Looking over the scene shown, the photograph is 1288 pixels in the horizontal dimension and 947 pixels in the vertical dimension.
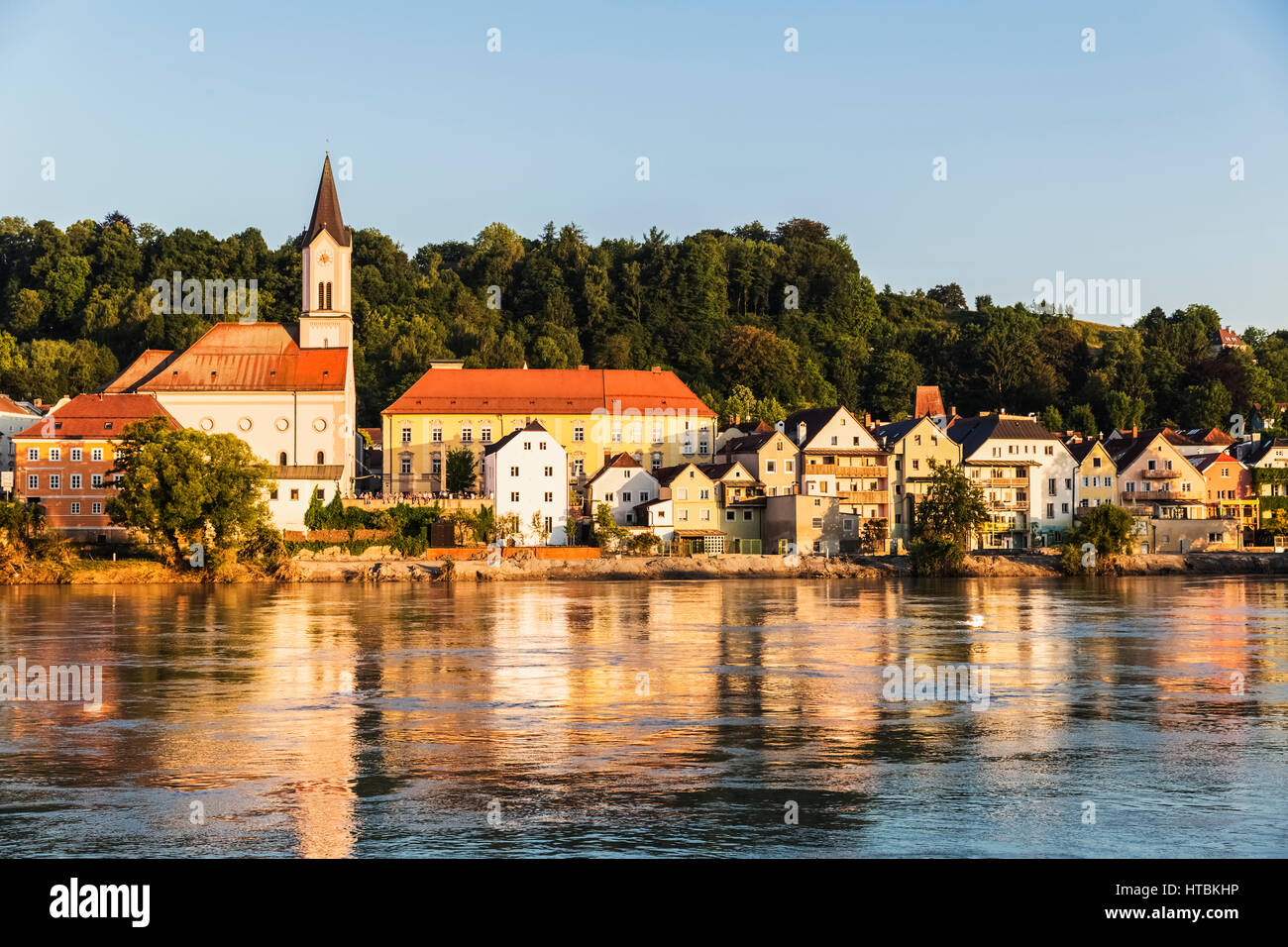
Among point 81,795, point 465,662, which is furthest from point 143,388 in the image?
point 81,795

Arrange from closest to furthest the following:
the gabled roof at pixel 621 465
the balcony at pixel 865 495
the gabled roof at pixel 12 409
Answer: the gabled roof at pixel 621 465, the balcony at pixel 865 495, the gabled roof at pixel 12 409

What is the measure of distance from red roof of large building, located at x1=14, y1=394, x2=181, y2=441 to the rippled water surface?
35.6m

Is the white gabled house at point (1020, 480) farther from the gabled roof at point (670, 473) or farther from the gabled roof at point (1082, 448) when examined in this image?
the gabled roof at point (670, 473)

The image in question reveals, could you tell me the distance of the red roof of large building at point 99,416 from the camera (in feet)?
242

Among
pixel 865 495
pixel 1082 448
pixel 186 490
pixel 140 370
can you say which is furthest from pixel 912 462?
pixel 140 370

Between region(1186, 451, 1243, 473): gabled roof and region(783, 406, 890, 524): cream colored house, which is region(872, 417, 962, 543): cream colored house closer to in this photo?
region(783, 406, 890, 524): cream colored house

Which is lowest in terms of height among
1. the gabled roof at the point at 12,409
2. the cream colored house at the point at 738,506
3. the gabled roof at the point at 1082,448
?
the cream colored house at the point at 738,506

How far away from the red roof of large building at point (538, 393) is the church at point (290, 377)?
19.6ft

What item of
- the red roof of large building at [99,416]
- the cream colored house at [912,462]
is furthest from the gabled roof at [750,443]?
the red roof of large building at [99,416]

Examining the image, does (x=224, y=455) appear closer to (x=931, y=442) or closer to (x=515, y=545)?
(x=515, y=545)

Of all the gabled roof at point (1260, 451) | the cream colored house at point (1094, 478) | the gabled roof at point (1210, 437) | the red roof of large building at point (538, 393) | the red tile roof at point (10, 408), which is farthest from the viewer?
the gabled roof at point (1210, 437)

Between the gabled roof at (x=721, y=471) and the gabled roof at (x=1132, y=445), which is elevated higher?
the gabled roof at (x=1132, y=445)

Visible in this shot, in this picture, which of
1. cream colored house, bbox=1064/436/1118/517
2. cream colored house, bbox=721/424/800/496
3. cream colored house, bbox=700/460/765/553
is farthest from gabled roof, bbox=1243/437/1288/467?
cream colored house, bbox=700/460/765/553

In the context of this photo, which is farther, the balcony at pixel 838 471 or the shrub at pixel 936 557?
the balcony at pixel 838 471
